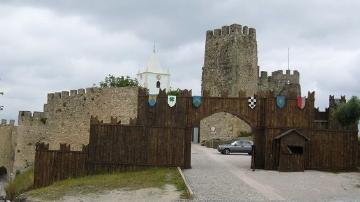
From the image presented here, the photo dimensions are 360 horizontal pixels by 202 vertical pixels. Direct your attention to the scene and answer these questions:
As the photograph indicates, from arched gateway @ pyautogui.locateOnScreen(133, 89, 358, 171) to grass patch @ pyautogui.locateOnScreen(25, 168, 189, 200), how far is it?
9.69 feet

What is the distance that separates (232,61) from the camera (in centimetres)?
5169

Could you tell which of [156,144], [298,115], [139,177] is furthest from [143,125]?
[298,115]

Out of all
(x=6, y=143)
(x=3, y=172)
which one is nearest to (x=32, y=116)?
(x=6, y=143)

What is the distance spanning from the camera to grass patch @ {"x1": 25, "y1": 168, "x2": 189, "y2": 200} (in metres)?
22.9

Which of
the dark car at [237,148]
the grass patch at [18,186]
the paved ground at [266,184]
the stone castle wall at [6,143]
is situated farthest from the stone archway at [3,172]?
the paved ground at [266,184]

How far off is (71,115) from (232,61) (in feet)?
53.3

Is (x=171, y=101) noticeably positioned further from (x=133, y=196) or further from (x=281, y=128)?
(x=133, y=196)

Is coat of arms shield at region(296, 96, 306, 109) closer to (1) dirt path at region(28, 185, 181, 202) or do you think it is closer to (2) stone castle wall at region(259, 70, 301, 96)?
(1) dirt path at region(28, 185, 181, 202)

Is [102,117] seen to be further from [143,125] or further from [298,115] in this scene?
[298,115]

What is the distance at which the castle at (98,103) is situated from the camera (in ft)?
131

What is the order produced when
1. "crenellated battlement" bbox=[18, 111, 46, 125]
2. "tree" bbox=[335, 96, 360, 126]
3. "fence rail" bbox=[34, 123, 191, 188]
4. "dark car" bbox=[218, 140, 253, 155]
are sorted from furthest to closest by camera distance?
"crenellated battlement" bbox=[18, 111, 46, 125] → "dark car" bbox=[218, 140, 253, 155] → "tree" bbox=[335, 96, 360, 126] → "fence rail" bbox=[34, 123, 191, 188]

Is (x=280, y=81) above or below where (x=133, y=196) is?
above

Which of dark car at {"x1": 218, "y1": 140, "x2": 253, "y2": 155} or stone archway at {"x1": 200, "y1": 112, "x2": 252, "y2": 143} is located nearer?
dark car at {"x1": 218, "y1": 140, "x2": 253, "y2": 155}

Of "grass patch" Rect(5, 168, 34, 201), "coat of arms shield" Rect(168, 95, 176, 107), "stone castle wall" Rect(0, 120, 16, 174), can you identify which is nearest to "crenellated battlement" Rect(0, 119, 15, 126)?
"stone castle wall" Rect(0, 120, 16, 174)
